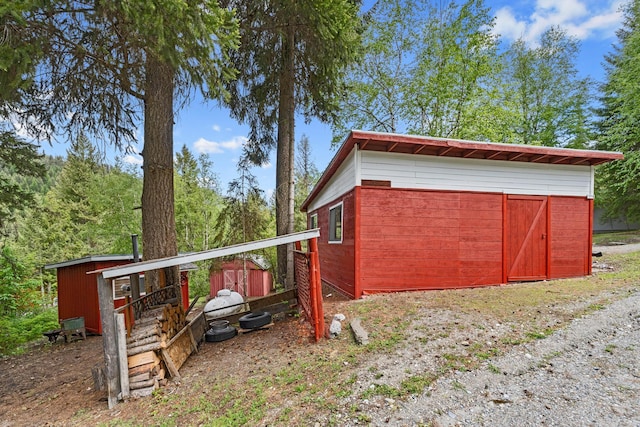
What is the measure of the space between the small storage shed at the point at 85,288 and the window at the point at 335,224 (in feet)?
14.1

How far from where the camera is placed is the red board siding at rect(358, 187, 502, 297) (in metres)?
6.03

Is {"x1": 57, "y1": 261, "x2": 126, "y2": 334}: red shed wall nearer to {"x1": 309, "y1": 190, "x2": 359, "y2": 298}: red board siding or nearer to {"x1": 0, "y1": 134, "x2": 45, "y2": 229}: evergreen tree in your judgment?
{"x1": 0, "y1": 134, "x2": 45, "y2": 229}: evergreen tree

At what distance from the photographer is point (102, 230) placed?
54.1ft

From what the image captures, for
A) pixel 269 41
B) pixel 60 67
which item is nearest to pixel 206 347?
pixel 60 67

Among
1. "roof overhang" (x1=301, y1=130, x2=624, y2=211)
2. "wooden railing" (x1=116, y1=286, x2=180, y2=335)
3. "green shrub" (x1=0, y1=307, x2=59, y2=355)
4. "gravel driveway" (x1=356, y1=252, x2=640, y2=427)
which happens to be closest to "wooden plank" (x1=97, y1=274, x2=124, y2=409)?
"wooden railing" (x1=116, y1=286, x2=180, y2=335)

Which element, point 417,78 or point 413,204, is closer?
point 413,204

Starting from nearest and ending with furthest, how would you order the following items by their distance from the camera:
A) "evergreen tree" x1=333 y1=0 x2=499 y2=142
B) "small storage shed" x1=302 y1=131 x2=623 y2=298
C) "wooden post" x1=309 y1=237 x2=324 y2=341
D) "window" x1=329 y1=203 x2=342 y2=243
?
"wooden post" x1=309 y1=237 x2=324 y2=341 → "small storage shed" x1=302 y1=131 x2=623 y2=298 → "window" x1=329 y1=203 x2=342 y2=243 → "evergreen tree" x1=333 y1=0 x2=499 y2=142

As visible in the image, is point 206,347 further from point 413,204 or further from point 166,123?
point 413,204

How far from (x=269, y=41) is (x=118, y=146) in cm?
422

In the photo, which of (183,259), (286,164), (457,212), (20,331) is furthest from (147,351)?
(20,331)

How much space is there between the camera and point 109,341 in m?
3.42

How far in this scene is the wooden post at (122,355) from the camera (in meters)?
3.42

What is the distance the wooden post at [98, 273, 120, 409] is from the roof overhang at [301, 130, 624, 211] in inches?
166

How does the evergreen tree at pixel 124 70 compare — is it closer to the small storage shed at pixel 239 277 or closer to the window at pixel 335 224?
the window at pixel 335 224
